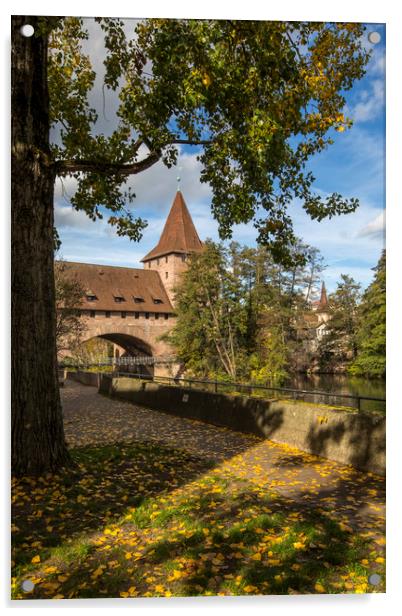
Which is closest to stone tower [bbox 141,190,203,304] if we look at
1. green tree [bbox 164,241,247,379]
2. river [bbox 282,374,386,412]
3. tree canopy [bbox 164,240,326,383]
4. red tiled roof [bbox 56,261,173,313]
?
red tiled roof [bbox 56,261,173,313]

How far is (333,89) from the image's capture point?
4305 mm

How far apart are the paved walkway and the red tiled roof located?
44.8 ft

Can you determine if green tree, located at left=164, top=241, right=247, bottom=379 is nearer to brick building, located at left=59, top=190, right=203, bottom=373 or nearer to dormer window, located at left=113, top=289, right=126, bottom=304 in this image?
brick building, located at left=59, top=190, right=203, bottom=373

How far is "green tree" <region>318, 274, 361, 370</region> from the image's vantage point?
45.3 feet

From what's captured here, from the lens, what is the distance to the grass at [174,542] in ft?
9.77

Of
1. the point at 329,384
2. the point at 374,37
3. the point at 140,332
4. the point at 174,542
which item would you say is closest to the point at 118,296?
the point at 140,332

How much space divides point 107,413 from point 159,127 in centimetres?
665

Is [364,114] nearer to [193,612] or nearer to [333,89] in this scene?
[333,89]

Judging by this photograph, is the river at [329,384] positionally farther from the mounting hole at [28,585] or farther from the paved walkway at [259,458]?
the mounting hole at [28,585]

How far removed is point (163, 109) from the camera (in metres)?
4.80

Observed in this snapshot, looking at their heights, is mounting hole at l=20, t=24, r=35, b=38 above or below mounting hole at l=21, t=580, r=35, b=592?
above

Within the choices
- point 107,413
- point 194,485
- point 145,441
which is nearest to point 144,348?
point 107,413

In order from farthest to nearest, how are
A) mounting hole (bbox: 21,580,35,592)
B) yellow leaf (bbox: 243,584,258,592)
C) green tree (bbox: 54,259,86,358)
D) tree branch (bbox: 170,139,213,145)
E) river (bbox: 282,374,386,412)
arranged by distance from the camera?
1. green tree (bbox: 54,259,86,358)
2. river (bbox: 282,374,386,412)
3. tree branch (bbox: 170,139,213,145)
4. mounting hole (bbox: 21,580,35,592)
5. yellow leaf (bbox: 243,584,258,592)

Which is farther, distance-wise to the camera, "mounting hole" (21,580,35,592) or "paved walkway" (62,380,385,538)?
"paved walkway" (62,380,385,538)
